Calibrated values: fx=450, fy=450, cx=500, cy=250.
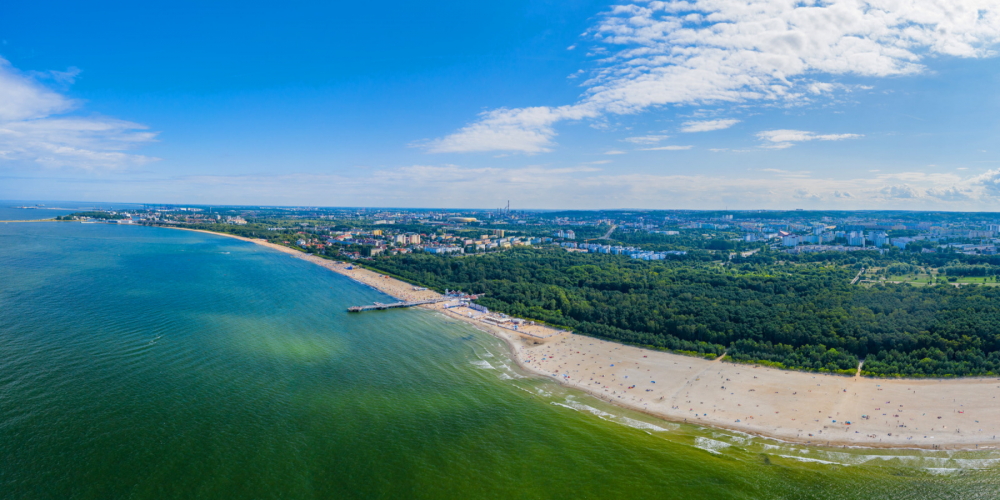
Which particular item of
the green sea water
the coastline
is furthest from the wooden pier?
the coastline

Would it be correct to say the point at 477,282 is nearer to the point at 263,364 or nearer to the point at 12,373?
the point at 263,364

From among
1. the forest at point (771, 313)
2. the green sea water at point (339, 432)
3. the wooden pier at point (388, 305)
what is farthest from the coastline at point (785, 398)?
the wooden pier at point (388, 305)

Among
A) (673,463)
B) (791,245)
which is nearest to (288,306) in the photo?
(673,463)

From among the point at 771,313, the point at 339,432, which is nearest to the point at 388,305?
the point at 339,432

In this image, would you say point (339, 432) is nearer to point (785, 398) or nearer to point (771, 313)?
point (785, 398)

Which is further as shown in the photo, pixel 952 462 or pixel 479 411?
pixel 479 411

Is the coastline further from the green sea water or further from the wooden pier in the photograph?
Result: the wooden pier

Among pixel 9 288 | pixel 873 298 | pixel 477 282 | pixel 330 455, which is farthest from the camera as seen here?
pixel 477 282
